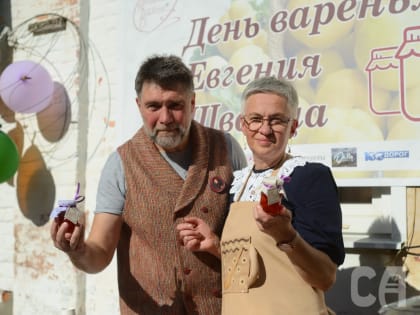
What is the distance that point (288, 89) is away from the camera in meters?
1.69

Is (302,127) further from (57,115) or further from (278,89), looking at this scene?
(57,115)

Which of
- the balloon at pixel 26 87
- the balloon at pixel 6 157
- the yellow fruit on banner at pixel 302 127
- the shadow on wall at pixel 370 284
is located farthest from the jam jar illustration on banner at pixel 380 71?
the balloon at pixel 6 157

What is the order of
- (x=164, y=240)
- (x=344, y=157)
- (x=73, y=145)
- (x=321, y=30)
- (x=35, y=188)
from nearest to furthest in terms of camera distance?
1. (x=164, y=240)
2. (x=344, y=157)
3. (x=321, y=30)
4. (x=73, y=145)
5. (x=35, y=188)

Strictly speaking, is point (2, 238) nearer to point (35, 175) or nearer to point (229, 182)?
point (35, 175)

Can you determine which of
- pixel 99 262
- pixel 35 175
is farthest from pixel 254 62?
pixel 35 175

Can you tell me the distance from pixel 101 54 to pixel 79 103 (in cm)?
33

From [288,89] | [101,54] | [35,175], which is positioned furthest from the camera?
[35,175]

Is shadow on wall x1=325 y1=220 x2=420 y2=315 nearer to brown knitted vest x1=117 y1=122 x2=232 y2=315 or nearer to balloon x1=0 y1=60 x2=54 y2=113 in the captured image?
brown knitted vest x1=117 y1=122 x2=232 y2=315

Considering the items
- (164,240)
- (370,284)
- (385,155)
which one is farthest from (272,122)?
(370,284)

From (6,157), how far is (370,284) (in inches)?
83.2

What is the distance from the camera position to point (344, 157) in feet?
8.48

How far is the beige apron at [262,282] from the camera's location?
1.56 meters

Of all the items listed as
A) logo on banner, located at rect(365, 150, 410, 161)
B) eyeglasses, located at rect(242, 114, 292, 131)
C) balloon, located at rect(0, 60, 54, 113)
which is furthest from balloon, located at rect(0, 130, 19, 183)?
eyeglasses, located at rect(242, 114, 292, 131)

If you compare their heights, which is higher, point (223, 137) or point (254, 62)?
point (254, 62)
